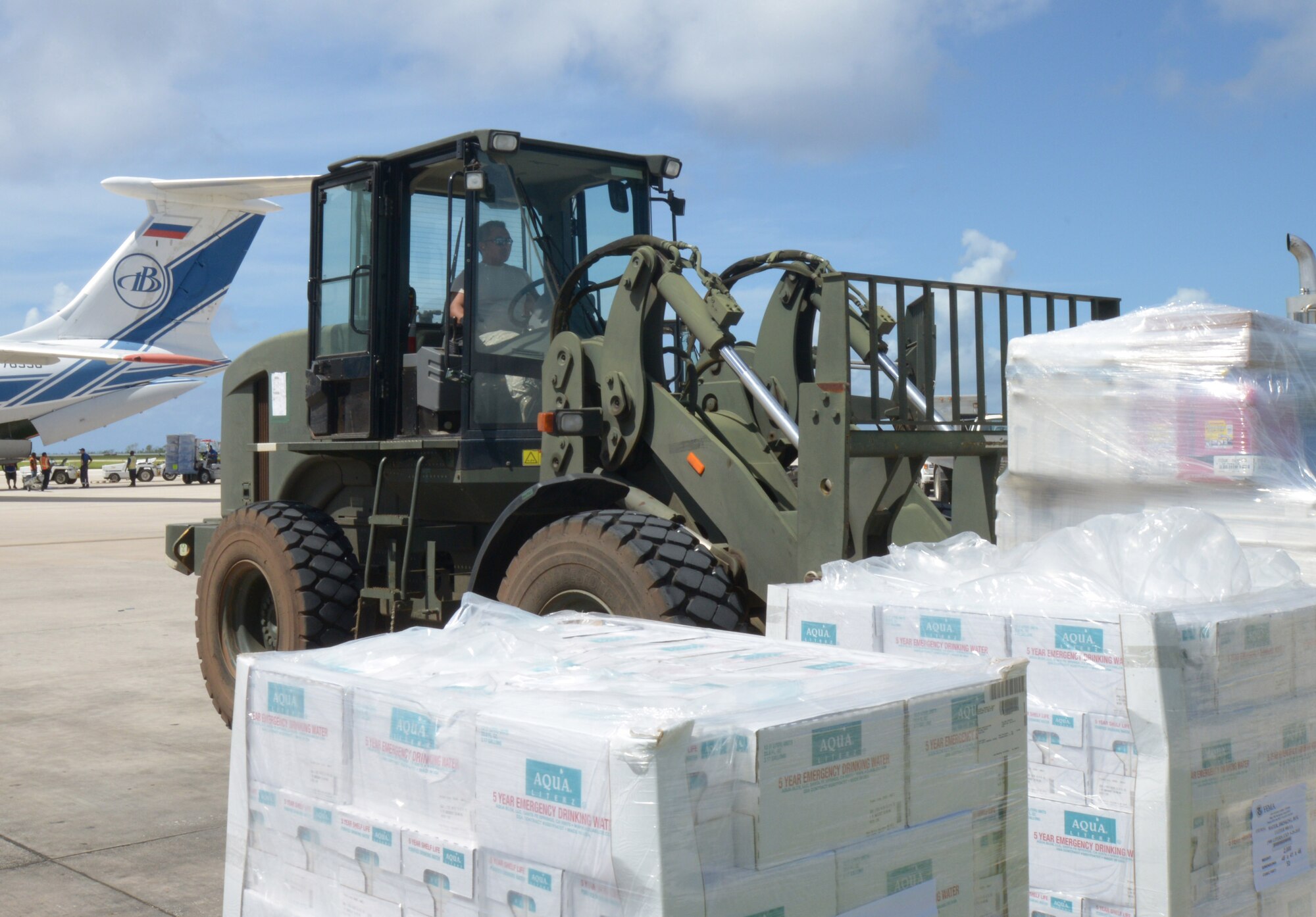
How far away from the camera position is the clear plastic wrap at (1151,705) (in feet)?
9.78

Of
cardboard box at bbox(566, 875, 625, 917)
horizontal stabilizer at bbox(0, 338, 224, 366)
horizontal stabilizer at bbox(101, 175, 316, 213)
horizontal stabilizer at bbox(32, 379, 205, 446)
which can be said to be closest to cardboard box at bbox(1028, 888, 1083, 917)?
cardboard box at bbox(566, 875, 625, 917)

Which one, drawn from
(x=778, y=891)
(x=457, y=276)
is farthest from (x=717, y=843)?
(x=457, y=276)

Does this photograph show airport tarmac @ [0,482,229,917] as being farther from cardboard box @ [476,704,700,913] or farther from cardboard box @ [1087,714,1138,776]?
cardboard box @ [1087,714,1138,776]

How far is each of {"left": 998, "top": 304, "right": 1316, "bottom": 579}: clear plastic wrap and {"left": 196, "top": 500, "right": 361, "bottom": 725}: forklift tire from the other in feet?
12.0

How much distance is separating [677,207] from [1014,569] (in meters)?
3.90

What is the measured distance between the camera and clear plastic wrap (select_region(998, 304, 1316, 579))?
3.99 metres

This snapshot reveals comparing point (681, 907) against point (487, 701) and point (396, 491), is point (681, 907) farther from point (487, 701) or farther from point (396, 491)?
point (396, 491)

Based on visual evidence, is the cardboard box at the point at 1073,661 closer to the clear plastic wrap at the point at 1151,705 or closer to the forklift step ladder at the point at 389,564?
the clear plastic wrap at the point at 1151,705

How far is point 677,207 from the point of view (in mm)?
6945

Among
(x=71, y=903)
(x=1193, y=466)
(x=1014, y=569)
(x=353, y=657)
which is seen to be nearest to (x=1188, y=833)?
(x=1014, y=569)

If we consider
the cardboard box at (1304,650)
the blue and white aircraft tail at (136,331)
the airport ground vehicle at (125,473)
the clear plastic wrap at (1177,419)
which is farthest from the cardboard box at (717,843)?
the airport ground vehicle at (125,473)

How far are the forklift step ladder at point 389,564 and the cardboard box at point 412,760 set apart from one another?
3.77m

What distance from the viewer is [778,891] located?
212 cm

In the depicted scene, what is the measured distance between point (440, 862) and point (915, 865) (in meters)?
0.86
